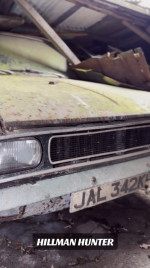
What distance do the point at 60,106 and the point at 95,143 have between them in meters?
0.34

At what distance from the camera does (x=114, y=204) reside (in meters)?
2.71

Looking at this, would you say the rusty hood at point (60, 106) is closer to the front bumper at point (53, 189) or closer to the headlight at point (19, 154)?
the headlight at point (19, 154)

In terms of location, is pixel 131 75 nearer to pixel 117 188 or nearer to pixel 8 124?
pixel 117 188

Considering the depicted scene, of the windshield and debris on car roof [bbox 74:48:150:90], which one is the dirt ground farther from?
the windshield

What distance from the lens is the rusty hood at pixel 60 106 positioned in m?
1.28

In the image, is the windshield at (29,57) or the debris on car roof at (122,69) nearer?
the debris on car roof at (122,69)

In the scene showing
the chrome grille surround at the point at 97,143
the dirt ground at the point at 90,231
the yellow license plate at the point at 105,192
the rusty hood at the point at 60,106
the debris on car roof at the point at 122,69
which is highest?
the debris on car roof at the point at 122,69

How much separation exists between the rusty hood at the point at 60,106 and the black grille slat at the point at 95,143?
0.12 m

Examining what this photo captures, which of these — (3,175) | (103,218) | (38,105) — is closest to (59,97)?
(38,105)

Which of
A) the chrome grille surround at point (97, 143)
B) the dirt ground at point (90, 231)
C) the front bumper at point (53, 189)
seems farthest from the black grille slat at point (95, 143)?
the dirt ground at point (90, 231)

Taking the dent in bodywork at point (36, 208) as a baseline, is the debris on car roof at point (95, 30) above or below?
above

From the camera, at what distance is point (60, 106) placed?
57.6 inches

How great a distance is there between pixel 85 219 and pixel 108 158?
3.07 feet

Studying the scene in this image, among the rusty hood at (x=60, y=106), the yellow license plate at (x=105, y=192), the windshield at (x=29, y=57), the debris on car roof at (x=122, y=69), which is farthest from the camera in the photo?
the windshield at (x=29, y=57)
